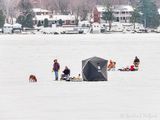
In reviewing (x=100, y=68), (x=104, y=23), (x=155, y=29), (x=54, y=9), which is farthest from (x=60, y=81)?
(x=54, y=9)

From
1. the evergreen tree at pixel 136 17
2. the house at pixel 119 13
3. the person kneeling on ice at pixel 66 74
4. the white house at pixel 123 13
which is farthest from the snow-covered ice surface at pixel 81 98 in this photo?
the white house at pixel 123 13

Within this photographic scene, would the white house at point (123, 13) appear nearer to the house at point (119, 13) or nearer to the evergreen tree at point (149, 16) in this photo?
the house at point (119, 13)

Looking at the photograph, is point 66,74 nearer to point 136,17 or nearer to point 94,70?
point 94,70

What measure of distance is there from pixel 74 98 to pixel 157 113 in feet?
13.5

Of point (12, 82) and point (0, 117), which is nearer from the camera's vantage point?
point (0, 117)

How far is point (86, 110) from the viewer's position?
59.2 ft

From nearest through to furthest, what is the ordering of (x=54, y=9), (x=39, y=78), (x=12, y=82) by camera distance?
(x=12, y=82)
(x=39, y=78)
(x=54, y=9)

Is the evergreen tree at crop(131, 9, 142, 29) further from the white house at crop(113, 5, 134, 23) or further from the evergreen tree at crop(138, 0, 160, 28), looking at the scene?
the white house at crop(113, 5, 134, 23)

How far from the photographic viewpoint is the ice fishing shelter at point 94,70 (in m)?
27.1

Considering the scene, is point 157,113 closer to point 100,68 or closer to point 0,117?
point 0,117

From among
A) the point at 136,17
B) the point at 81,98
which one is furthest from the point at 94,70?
the point at 136,17

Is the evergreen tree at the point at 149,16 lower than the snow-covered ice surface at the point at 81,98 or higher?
lower

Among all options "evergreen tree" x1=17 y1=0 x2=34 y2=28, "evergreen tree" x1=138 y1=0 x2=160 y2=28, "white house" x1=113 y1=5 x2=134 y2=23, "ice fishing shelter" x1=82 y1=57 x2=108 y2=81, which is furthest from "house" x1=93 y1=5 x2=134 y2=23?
"ice fishing shelter" x1=82 y1=57 x2=108 y2=81

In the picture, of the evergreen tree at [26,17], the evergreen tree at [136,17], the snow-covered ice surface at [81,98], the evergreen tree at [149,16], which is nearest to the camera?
the snow-covered ice surface at [81,98]
